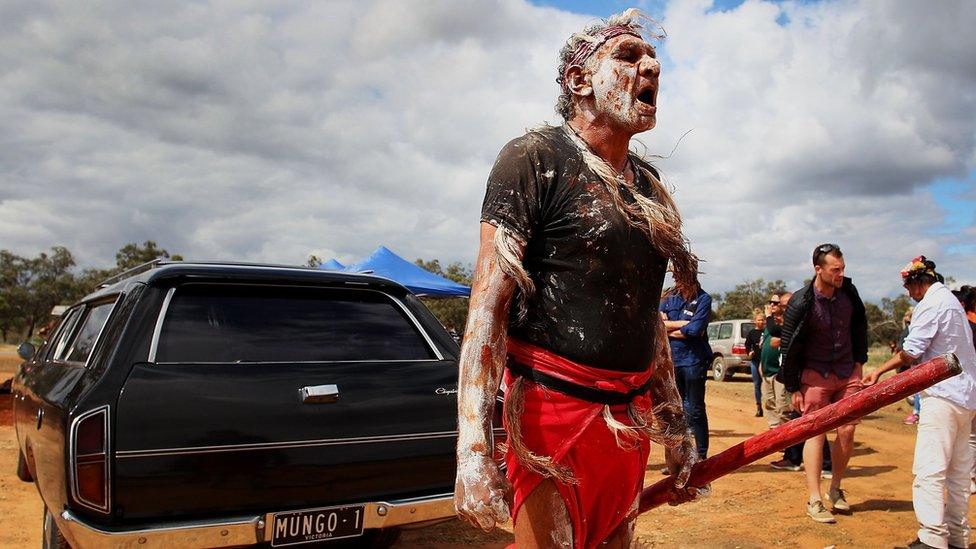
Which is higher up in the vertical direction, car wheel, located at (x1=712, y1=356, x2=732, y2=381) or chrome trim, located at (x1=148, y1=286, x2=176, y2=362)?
chrome trim, located at (x1=148, y1=286, x2=176, y2=362)

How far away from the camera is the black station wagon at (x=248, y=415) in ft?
9.61

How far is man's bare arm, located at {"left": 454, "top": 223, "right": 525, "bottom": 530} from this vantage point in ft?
5.22

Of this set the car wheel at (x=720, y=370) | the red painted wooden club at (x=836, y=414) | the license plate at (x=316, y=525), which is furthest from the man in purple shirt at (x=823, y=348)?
the car wheel at (x=720, y=370)

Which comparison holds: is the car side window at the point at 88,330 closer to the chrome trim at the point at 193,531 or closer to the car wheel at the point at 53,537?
the car wheel at the point at 53,537

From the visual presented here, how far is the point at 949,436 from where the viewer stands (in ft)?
14.1

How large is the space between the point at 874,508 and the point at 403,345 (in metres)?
4.24

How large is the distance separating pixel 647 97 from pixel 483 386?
0.91m

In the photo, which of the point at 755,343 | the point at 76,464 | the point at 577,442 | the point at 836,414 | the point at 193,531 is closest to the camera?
the point at 577,442

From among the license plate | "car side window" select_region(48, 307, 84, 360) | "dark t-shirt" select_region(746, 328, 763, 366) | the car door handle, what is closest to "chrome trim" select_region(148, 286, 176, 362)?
the car door handle

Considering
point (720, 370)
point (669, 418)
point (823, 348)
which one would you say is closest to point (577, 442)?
point (669, 418)

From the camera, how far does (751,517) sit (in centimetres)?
550

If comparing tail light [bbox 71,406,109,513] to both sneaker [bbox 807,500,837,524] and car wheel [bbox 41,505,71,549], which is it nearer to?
car wheel [bbox 41,505,71,549]

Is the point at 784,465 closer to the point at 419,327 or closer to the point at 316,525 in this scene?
the point at 419,327

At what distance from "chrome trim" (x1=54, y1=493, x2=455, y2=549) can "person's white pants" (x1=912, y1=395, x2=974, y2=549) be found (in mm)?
3150
